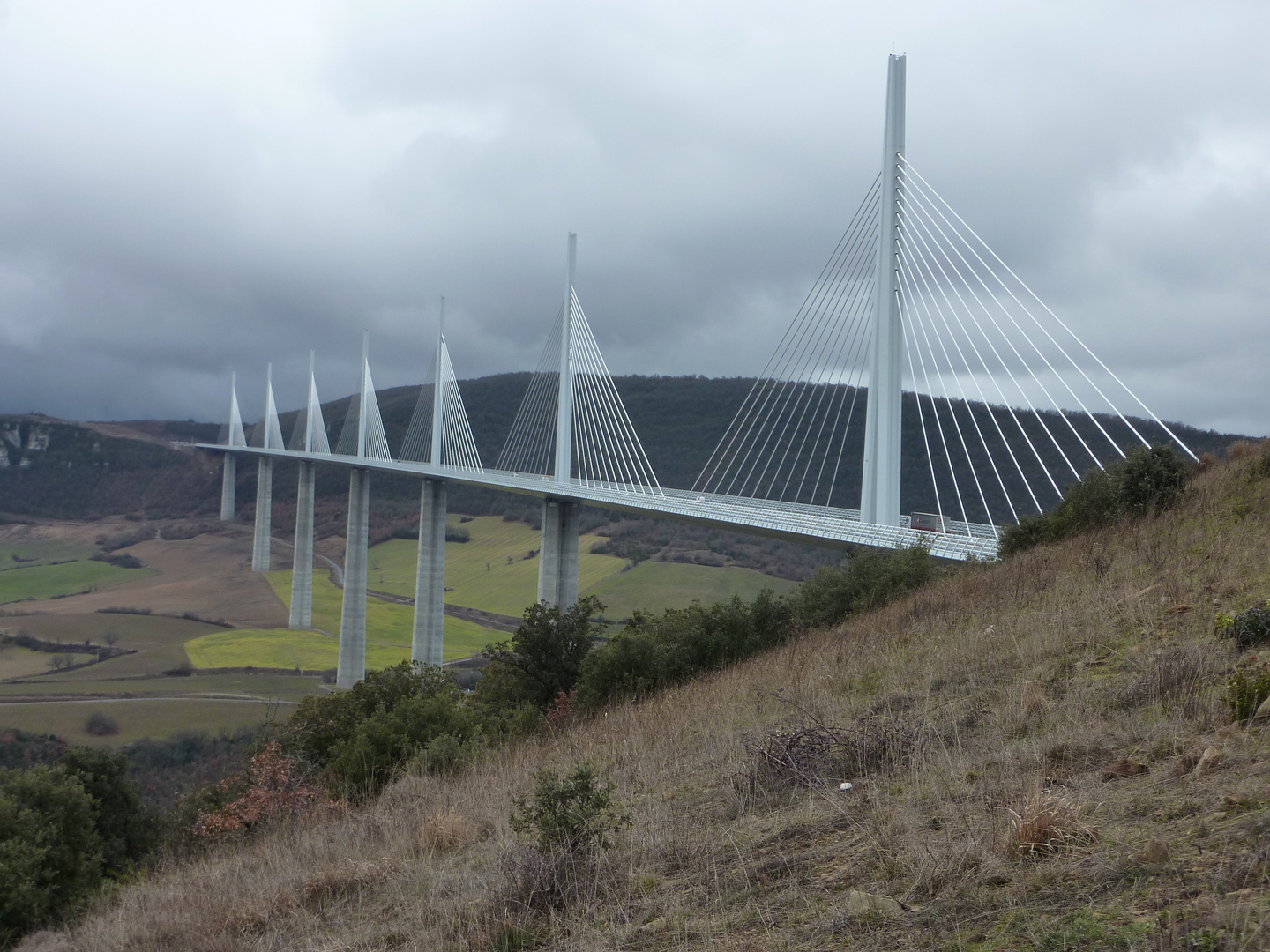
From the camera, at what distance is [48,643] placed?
178ft

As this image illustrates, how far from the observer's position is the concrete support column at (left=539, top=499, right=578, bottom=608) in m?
34.1

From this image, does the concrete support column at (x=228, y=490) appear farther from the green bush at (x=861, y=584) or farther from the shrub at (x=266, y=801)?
the shrub at (x=266, y=801)

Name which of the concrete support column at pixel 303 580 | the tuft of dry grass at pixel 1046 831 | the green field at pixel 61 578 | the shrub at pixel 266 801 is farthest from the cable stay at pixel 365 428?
the tuft of dry grass at pixel 1046 831

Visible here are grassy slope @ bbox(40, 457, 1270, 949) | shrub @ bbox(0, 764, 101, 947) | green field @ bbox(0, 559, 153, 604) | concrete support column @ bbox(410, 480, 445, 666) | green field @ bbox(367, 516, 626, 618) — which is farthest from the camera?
green field @ bbox(0, 559, 153, 604)

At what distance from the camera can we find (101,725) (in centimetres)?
3684

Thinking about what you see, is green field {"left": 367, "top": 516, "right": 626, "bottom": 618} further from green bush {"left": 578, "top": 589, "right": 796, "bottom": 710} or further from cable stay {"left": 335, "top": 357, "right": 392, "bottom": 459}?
green bush {"left": 578, "top": 589, "right": 796, "bottom": 710}

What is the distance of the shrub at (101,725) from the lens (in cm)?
3606

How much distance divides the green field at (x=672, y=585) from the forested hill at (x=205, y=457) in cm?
639

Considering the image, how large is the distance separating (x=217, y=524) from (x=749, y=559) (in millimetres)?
73069

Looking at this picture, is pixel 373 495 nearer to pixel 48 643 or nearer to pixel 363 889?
pixel 48 643

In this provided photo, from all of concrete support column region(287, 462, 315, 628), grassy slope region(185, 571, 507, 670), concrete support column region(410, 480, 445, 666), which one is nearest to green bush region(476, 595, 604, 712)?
concrete support column region(410, 480, 445, 666)

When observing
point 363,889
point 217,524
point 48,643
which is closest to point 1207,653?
point 363,889

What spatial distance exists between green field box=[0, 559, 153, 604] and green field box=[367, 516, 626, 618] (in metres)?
23.1

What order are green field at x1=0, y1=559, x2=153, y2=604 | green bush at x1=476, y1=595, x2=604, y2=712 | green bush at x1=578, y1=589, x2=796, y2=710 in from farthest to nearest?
1. green field at x1=0, y1=559, x2=153, y2=604
2. green bush at x1=476, y1=595, x2=604, y2=712
3. green bush at x1=578, y1=589, x2=796, y2=710
